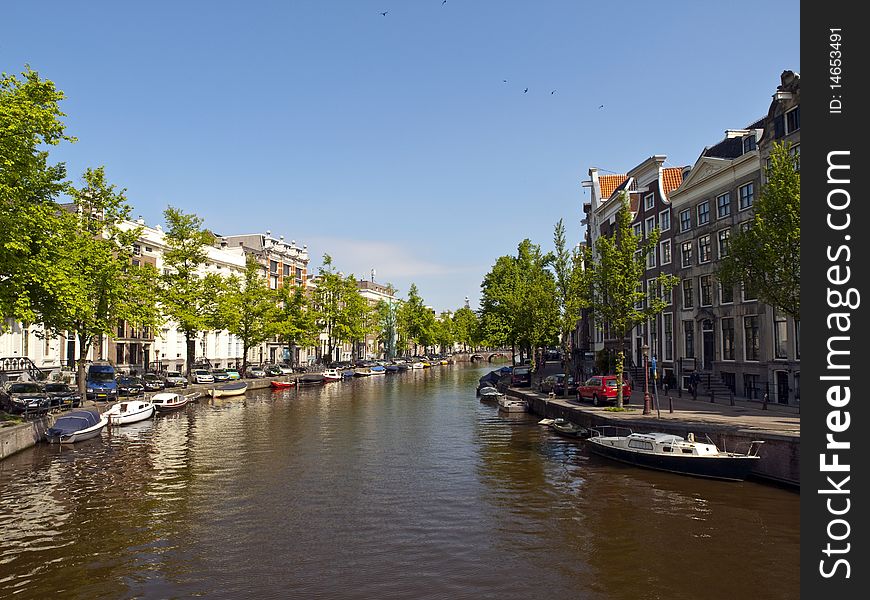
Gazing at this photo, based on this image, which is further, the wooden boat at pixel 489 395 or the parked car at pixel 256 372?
the parked car at pixel 256 372

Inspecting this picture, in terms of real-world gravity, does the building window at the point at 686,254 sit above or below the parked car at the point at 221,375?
above

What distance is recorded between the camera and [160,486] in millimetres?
27281

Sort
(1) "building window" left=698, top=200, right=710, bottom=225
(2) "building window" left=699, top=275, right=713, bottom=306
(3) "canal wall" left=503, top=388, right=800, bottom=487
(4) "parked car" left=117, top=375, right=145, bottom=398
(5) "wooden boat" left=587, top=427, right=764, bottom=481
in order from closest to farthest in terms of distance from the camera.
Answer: (3) "canal wall" left=503, top=388, right=800, bottom=487 → (5) "wooden boat" left=587, top=427, right=764, bottom=481 → (2) "building window" left=699, top=275, right=713, bottom=306 → (1) "building window" left=698, top=200, right=710, bottom=225 → (4) "parked car" left=117, top=375, right=145, bottom=398

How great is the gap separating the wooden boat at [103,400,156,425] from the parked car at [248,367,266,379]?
3596 cm

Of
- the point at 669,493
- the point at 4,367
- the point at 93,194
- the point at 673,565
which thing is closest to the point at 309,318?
the point at 4,367

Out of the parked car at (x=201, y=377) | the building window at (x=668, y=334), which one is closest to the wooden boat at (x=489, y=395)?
the building window at (x=668, y=334)

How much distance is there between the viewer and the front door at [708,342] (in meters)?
52.5

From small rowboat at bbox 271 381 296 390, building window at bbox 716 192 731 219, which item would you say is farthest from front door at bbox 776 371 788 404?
small rowboat at bbox 271 381 296 390

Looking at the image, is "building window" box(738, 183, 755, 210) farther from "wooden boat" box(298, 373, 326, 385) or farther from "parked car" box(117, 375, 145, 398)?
"wooden boat" box(298, 373, 326, 385)

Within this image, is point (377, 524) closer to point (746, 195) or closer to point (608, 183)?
point (746, 195)

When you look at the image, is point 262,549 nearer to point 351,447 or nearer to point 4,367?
point 351,447

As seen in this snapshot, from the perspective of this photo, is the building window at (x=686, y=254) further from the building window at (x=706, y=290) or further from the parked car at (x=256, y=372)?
the parked car at (x=256, y=372)

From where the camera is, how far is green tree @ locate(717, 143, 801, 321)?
29.5 meters

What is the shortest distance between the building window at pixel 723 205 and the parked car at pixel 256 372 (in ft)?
187
